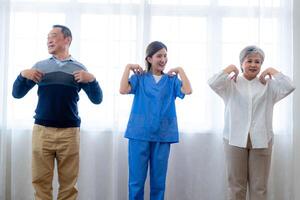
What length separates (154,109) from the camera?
2209 millimetres

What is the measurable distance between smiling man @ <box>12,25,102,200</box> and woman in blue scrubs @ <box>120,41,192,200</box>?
324mm

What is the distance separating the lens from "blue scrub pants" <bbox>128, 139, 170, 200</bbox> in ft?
7.24

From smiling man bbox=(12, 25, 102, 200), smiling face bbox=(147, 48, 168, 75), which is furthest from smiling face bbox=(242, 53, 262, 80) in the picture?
smiling man bbox=(12, 25, 102, 200)

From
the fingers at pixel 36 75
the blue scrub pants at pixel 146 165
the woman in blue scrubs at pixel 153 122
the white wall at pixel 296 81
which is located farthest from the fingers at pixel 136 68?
the white wall at pixel 296 81

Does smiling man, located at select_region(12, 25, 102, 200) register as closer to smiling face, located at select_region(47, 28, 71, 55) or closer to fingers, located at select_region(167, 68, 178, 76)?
smiling face, located at select_region(47, 28, 71, 55)

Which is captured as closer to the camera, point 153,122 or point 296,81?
point 153,122

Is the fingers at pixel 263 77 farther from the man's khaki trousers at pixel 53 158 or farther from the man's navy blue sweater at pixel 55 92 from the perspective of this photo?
the man's khaki trousers at pixel 53 158

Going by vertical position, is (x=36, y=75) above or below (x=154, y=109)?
above

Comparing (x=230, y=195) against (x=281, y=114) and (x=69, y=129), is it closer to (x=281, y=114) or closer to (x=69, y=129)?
(x=281, y=114)

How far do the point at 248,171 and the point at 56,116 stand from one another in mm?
1330

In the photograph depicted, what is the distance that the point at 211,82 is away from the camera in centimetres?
219

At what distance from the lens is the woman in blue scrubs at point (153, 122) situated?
220 centimetres

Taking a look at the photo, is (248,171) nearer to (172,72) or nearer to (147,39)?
(172,72)

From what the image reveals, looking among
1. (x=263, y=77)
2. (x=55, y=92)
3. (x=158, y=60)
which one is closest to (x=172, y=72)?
(x=158, y=60)
